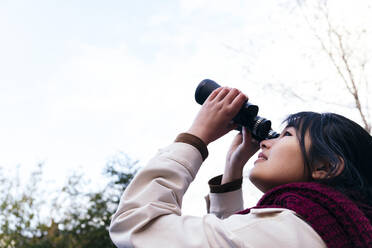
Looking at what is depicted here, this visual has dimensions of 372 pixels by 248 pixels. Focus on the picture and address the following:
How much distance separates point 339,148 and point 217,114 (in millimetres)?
421

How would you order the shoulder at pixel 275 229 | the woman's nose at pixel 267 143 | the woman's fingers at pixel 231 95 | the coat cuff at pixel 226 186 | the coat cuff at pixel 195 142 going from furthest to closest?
the coat cuff at pixel 226 186 → the woman's nose at pixel 267 143 → the woman's fingers at pixel 231 95 → the coat cuff at pixel 195 142 → the shoulder at pixel 275 229

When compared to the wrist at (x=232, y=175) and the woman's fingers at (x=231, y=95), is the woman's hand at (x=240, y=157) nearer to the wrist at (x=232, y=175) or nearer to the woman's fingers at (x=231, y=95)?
the wrist at (x=232, y=175)

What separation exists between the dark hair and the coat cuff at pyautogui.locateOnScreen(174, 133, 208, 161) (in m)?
0.35

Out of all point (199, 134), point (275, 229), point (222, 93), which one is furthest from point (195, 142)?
point (275, 229)

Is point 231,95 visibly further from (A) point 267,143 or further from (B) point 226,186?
(B) point 226,186

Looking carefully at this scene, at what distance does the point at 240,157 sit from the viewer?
5.24 ft

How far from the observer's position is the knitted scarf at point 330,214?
0.99 metres

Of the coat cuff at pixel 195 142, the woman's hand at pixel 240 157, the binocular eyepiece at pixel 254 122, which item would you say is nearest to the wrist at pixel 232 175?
the woman's hand at pixel 240 157

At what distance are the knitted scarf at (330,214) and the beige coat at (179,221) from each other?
29 mm

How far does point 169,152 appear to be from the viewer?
Result: 1.15 m

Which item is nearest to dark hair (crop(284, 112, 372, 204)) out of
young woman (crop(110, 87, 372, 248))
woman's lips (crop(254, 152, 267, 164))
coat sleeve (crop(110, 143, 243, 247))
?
young woman (crop(110, 87, 372, 248))

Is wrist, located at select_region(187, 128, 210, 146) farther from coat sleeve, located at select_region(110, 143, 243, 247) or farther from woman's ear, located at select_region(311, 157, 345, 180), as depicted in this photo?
woman's ear, located at select_region(311, 157, 345, 180)

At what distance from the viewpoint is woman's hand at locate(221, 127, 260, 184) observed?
1.58 metres

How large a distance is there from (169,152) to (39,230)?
33.7 feet
